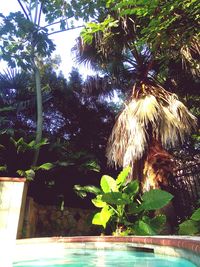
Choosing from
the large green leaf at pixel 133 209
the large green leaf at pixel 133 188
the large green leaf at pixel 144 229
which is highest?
the large green leaf at pixel 133 188

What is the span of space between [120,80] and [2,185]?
498cm

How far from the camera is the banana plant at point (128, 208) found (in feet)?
22.9

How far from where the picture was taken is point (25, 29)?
29.8 feet

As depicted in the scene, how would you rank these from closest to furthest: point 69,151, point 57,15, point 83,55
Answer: point 57,15, point 83,55, point 69,151

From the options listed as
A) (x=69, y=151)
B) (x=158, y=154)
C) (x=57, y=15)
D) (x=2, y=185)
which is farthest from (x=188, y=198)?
(x=57, y=15)

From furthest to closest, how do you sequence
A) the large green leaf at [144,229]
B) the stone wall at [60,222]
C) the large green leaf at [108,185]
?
1. the stone wall at [60,222]
2. the large green leaf at [108,185]
3. the large green leaf at [144,229]

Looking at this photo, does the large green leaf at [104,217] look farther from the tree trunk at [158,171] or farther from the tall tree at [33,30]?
the tall tree at [33,30]

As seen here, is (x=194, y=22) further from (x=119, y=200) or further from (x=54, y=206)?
(x=54, y=206)

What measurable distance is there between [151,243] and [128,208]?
3223 mm

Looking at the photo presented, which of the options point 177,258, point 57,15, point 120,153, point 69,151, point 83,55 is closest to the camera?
point 177,258

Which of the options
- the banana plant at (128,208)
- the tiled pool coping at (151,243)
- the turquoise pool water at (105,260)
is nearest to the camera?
the tiled pool coping at (151,243)

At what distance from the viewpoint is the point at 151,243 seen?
4.47 m

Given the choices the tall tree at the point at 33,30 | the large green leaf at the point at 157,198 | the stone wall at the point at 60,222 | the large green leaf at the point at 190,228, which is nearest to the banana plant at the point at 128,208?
the large green leaf at the point at 157,198

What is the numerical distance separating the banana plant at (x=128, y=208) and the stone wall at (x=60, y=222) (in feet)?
5.81
